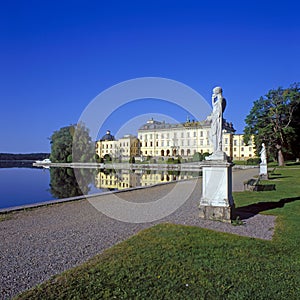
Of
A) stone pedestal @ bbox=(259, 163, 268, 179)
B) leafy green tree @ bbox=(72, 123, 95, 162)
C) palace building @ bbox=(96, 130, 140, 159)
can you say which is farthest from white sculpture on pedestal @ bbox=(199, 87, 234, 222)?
palace building @ bbox=(96, 130, 140, 159)

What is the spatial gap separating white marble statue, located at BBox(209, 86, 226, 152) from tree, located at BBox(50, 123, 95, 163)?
4303 cm

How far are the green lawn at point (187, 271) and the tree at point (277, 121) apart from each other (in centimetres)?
3245

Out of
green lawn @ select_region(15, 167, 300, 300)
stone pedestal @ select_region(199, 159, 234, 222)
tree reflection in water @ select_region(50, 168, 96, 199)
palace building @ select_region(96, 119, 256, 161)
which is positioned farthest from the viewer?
palace building @ select_region(96, 119, 256, 161)

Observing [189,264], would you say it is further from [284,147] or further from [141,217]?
[284,147]

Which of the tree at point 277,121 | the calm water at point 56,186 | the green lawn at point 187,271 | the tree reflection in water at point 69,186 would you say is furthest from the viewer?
the tree at point 277,121

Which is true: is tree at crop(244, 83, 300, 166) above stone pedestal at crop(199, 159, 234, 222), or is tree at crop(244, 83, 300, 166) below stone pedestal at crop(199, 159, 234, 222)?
above

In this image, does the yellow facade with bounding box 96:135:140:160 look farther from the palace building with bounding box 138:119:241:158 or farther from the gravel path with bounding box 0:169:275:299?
the gravel path with bounding box 0:169:275:299

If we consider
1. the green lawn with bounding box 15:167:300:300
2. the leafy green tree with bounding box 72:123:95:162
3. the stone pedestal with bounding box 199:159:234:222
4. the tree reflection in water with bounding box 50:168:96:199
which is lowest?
the tree reflection in water with bounding box 50:168:96:199

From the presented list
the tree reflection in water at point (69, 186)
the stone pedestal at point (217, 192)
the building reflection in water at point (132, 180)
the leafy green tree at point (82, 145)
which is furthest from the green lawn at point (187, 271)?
the leafy green tree at point (82, 145)

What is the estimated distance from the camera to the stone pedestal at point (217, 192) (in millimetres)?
6469

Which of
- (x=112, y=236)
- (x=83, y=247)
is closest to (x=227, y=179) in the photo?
(x=112, y=236)

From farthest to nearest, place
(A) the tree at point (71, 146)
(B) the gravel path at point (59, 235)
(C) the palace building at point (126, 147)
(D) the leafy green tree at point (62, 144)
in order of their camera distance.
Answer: (C) the palace building at point (126, 147) → (D) the leafy green tree at point (62, 144) → (A) the tree at point (71, 146) → (B) the gravel path at point (59, 235)

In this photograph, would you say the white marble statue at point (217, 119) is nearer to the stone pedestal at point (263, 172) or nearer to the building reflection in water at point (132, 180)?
the building reflection in water at point (132, 180)

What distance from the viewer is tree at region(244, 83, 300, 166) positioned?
3506cm
